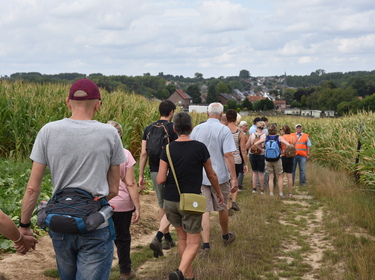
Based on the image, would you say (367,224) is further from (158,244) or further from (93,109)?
(93,109)

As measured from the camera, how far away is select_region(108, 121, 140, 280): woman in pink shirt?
5.00m

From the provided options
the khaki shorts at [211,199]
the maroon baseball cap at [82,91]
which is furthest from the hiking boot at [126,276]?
the maroon baseball cap at [82,91]

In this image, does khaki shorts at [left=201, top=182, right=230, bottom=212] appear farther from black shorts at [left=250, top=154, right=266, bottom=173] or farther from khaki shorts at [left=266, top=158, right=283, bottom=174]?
black shorts at [left=250, top=154, right=266, bottom=173]

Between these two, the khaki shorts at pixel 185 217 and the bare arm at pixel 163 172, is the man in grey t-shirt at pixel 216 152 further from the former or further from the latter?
the bare arm at pixel 163 172

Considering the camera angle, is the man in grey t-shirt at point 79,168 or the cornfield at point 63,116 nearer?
the man in grey t-shirt at point 79,168

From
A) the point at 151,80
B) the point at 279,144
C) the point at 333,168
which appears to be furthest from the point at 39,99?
the point at 151,80

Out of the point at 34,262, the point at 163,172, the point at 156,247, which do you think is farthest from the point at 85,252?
the point at 34,262

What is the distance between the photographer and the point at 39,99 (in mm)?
12789

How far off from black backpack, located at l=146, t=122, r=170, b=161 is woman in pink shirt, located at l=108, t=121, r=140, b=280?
1227 millimetres

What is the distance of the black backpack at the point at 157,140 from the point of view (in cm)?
646

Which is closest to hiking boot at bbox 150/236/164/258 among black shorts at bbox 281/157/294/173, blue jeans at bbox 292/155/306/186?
black shorts at bbox 281/157/294/173

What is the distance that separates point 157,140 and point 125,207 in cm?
149

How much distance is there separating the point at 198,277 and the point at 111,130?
291cm

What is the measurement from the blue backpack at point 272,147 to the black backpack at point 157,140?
511 cm
